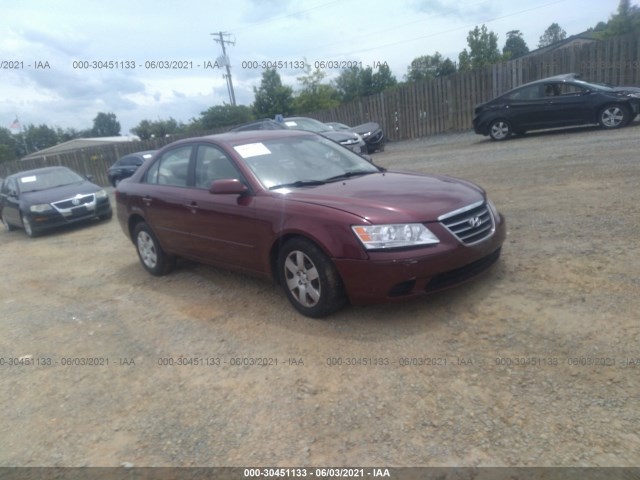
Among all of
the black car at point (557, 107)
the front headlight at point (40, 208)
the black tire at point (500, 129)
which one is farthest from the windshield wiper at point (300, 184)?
the black tire at point (500, 129)

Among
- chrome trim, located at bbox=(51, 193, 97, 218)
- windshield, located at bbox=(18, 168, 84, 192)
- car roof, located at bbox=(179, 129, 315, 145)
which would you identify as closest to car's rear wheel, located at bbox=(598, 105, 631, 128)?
car roof, located at bbox=(179, 129, 315, 145)

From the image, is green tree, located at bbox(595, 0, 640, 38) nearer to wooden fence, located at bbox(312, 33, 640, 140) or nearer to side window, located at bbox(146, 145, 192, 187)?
wooden fence, located at bbox(312, 33, 640, 140)

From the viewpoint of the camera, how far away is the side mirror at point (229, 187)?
4387 mm

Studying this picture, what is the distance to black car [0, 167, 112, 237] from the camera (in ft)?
34.5

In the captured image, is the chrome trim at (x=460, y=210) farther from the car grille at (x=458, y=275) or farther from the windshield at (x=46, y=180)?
the windshield at (x=46, y=180)

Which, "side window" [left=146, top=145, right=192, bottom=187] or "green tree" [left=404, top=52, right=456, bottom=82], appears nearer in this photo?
"side window" [left=146, top=145, right=192, bottom=187]

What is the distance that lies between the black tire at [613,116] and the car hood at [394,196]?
9359 millimetres


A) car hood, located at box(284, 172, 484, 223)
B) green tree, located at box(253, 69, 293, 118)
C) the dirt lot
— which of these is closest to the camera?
the dirt lot

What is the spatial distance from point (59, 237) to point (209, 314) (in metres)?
7.35

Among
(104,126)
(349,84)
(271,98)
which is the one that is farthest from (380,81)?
(104,126)

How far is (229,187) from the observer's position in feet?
14.4

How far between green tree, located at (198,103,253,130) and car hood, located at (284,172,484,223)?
50.8 metres

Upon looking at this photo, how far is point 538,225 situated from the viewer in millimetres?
5551

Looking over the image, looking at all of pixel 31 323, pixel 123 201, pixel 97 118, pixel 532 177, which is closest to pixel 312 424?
pixel 31 323
